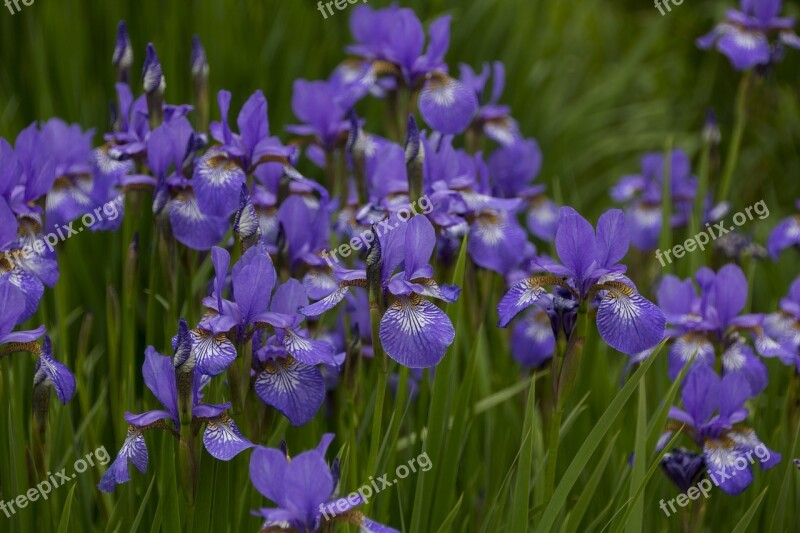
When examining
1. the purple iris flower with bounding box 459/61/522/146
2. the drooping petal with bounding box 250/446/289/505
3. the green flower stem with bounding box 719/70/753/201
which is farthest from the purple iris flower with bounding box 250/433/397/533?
the green flower stem with bounding box 719/70/753/201

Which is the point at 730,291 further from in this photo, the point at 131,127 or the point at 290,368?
the point at 131,127

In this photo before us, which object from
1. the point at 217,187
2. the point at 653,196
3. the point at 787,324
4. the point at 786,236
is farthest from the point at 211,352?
the point at 653,196

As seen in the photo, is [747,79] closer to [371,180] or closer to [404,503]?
[371,180]

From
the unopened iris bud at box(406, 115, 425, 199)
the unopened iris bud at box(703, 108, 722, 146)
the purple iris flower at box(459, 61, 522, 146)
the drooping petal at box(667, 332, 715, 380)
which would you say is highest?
the purple iris flower at box(459, 61, 522, 146)

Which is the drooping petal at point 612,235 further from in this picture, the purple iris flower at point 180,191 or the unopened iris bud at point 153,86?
the unopened iris bud at point 153,86

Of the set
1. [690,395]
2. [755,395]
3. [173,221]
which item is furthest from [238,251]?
[755,395]

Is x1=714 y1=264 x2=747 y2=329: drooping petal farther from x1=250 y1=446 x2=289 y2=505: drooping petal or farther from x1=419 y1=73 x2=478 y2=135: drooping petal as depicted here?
x1=250 y1=446 x2=289 y2=505: drooping petal
